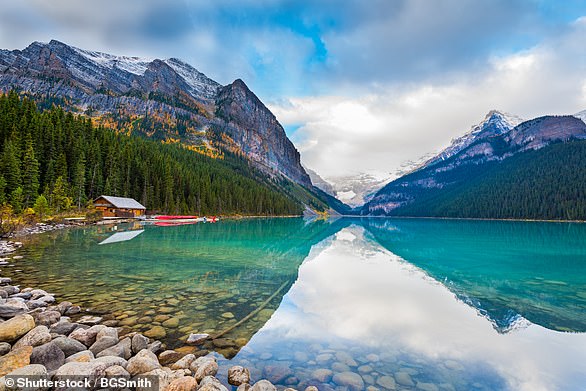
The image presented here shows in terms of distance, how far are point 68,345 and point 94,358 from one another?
90 cm

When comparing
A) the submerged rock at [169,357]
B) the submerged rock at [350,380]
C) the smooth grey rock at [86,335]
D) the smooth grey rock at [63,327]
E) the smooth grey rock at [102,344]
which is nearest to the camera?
the submerged rock at [350,380]

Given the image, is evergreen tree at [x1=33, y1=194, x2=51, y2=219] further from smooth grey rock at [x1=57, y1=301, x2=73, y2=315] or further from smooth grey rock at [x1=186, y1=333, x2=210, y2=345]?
smooth grey rock at [x1=186, y1=333, x2=210, y2=345]

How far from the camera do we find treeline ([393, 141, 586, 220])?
132 meters

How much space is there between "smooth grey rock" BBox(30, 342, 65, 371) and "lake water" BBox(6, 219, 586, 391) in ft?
8.49

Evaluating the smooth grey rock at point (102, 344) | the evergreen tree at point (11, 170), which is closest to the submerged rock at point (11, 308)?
the smooth grey rock at point (102, 344)

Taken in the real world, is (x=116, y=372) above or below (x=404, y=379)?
above

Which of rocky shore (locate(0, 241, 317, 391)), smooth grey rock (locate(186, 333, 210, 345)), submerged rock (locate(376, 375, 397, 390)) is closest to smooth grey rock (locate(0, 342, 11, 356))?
rocky shore (locate(0, 241, 317, 391))

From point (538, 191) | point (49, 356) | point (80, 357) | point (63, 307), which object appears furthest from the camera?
point (538, 191)

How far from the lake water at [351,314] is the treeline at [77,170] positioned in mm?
33803

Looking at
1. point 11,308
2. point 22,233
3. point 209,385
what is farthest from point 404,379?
point 22,233

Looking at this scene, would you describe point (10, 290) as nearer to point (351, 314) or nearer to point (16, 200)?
point (351, 314)

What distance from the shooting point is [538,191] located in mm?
147125

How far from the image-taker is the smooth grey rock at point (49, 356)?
5.89m

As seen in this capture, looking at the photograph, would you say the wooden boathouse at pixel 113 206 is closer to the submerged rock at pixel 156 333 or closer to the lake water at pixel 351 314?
the lake water at pixel 351 314
